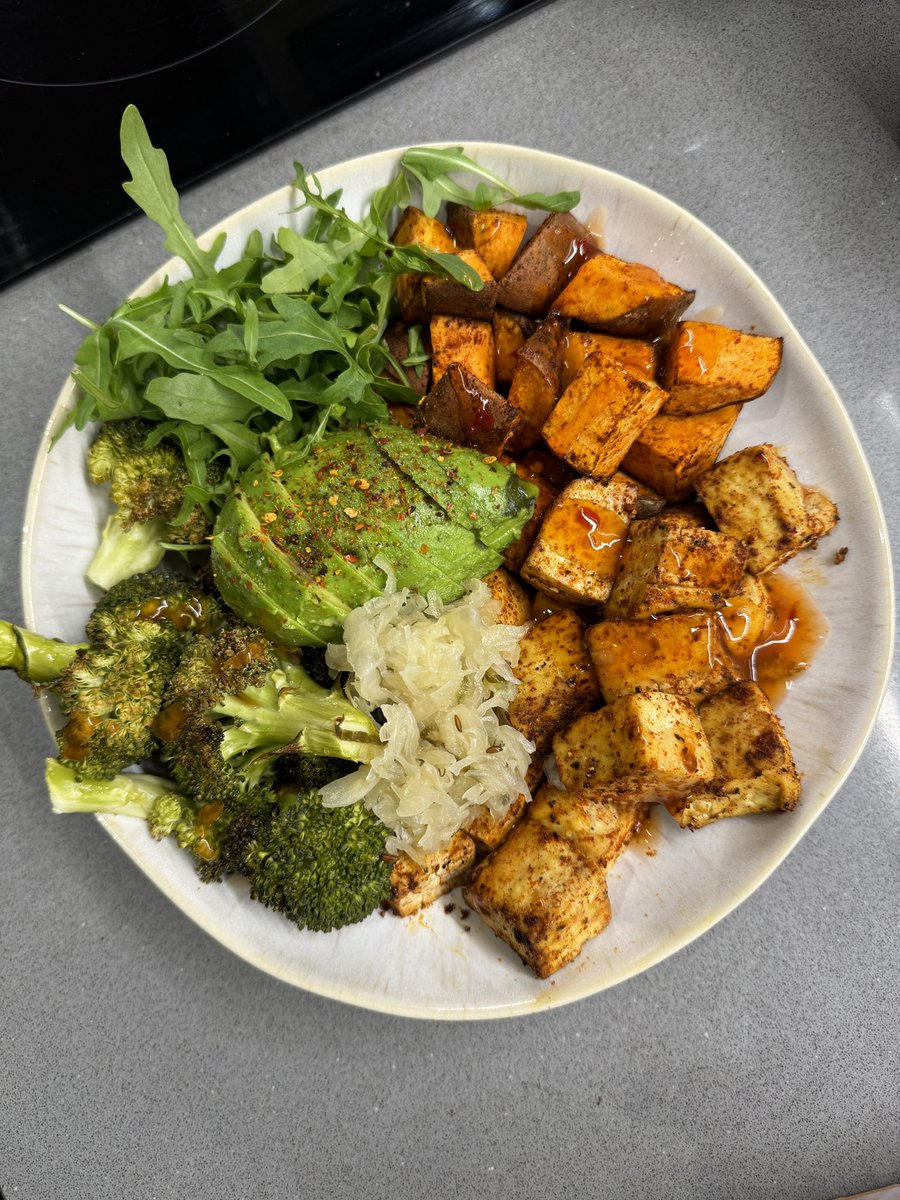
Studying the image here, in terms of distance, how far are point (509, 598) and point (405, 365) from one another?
0.69 metres

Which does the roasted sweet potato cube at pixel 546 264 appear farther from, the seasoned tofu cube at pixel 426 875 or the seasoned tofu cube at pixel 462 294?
the seasoned tofu cube at pixel 426 875

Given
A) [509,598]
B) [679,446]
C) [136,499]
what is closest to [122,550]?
[136,499]

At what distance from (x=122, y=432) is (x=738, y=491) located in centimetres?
159

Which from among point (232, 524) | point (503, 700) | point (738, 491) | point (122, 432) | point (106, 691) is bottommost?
point (503, 700)

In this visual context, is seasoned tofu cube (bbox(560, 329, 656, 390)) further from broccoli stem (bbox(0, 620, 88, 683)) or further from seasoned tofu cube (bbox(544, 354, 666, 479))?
broccoli stem (bbox(0, 620, 88, 683))

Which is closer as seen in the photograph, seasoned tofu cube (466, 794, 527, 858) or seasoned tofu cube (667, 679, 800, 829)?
seasoned tofu cube (667, 679, 800, 829)

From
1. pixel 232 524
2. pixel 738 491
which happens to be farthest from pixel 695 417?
pixel 232 524

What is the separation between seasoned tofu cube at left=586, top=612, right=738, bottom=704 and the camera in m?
1.72

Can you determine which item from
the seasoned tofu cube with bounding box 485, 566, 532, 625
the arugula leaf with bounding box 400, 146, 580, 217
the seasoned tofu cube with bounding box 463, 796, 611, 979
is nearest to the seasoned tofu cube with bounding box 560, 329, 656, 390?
the arugula leaf with bounding box 400, 146, 580, 217

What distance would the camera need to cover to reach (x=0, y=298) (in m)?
2.20

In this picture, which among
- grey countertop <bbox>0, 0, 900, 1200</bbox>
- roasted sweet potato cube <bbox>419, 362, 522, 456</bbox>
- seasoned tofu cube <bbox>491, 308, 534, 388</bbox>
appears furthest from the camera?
grey countertop <bbox>0, 0, 900, 1200</bbox>

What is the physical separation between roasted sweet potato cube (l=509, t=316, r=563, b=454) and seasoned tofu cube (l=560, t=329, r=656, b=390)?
3 cm

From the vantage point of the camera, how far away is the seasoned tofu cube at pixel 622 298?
69.7 inches

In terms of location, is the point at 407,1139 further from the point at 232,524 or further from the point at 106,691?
the point at 232,524
